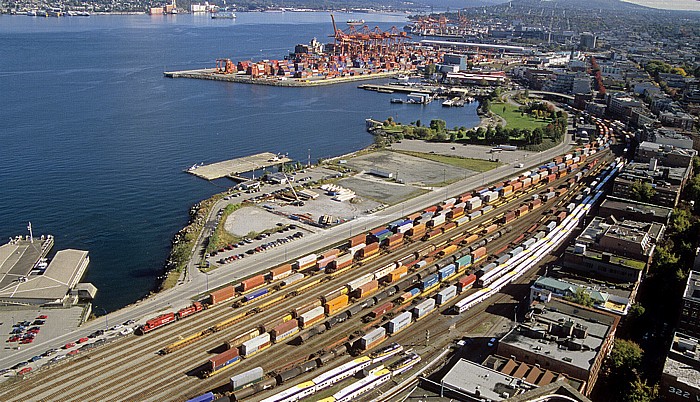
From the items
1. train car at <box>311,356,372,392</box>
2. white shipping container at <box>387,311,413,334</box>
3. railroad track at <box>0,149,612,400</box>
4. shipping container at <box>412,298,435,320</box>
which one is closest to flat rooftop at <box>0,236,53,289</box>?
railroad track at <box>0,149,612,400</box>

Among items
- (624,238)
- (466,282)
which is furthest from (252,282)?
(624,238)

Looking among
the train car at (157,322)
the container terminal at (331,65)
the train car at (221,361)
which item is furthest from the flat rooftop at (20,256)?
the container terminal at (331,65)

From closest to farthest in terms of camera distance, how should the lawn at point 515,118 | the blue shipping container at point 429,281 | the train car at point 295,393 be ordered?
1. the train car at point 295,393
2. the blue shipping container at point 429,281
3. the lawn at point 515,118

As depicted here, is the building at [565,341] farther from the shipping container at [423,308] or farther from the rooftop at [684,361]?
the shipping container at [423,308]

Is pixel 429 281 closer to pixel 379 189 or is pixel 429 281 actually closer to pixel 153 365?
Answer: pixel 153 365

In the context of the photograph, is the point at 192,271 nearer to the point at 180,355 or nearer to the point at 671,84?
the point at 180,355

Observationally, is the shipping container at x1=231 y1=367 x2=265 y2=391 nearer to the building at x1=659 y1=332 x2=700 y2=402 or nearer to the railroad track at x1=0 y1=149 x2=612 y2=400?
the railroad track at x1=0 y1=149 x2=612 y2=400
